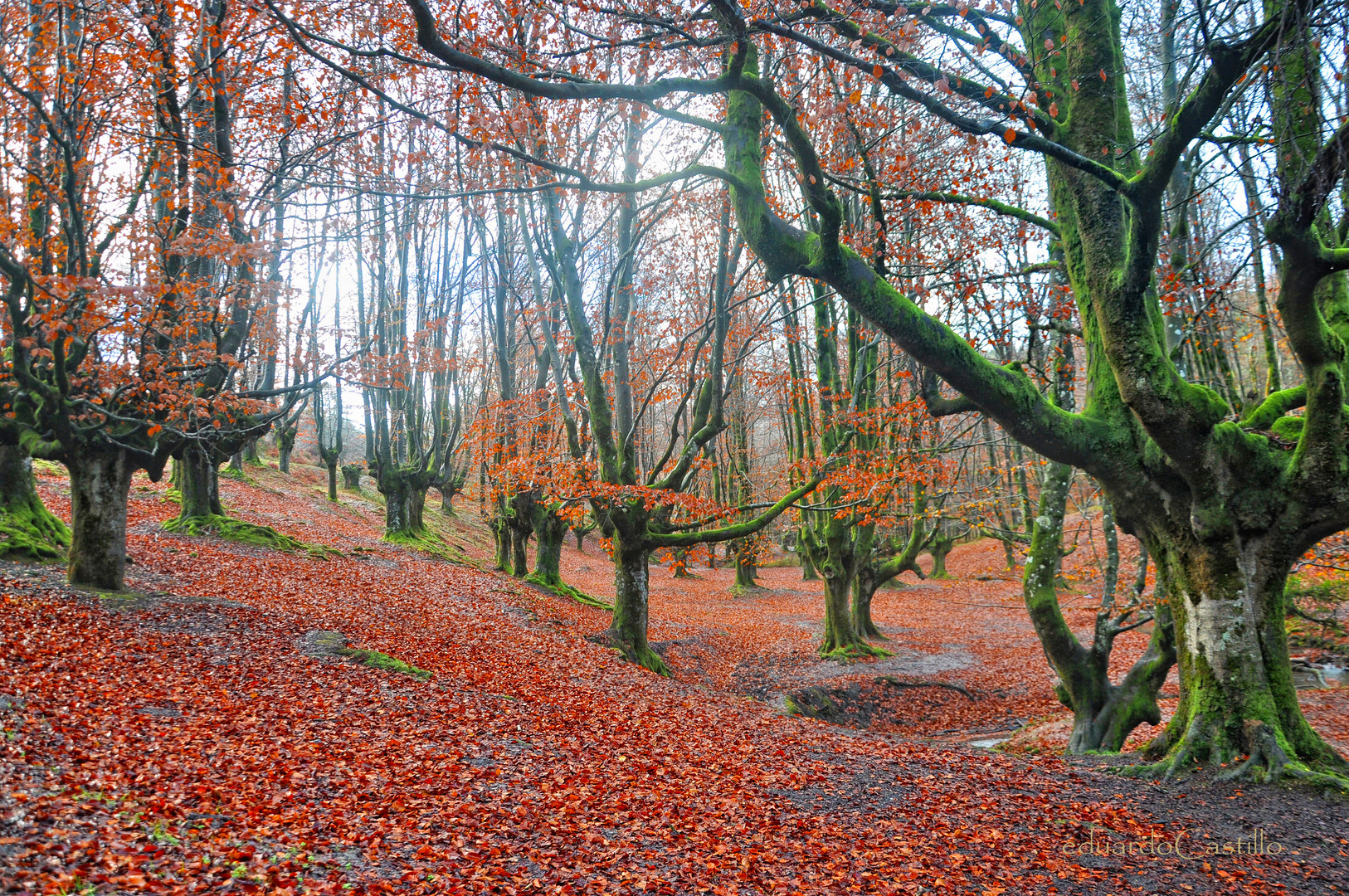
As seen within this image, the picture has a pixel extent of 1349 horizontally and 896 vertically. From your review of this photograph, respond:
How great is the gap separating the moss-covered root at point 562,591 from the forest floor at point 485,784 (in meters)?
7.78

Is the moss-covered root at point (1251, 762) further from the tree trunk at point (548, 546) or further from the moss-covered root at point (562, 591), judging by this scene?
the tree trunk at point (548, 546)

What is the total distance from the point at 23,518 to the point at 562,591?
11.7 m

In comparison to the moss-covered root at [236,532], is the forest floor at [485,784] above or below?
below

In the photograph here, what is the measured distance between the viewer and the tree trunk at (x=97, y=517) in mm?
7902

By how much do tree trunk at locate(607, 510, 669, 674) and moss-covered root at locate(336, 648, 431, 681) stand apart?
4153mm

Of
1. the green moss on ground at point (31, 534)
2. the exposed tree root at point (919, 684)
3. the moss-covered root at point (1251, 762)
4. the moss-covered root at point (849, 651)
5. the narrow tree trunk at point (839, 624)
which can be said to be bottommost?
the exposed tree root at point (919, 684)

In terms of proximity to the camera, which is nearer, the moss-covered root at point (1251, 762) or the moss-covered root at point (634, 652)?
the moss-covered root at point (1251, 762)

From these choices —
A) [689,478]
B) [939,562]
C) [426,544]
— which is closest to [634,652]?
[689,478]

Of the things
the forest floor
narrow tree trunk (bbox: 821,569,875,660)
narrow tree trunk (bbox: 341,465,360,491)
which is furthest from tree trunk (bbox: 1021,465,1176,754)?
narrow tree trunk (bbox: 341,465,360,491)

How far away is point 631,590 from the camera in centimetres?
1207

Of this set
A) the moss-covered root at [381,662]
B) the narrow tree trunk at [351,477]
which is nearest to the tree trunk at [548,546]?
the moss-covered root at [381,662]

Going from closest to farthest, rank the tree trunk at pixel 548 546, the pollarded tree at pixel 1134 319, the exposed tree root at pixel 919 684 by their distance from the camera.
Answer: the pollarded tree at pixel 1134 319 → the exposed tree root at pixel 919 684 → the tree trunk at pixel 548 546

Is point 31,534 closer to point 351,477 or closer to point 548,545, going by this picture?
point 548,545

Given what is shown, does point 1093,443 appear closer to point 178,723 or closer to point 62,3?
point 178,723
